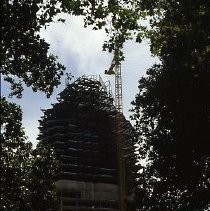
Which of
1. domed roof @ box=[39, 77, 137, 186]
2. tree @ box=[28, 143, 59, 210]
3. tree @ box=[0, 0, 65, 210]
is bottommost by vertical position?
tree @ box=[28, 143, 59, 210]

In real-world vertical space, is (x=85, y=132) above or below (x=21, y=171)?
above

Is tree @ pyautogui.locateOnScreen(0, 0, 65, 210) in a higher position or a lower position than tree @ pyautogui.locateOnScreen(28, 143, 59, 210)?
higher

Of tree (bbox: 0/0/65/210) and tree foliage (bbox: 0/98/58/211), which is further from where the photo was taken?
tree foliage (bbox: 0/98/58/211)

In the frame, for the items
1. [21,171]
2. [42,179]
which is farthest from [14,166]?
[42,179]

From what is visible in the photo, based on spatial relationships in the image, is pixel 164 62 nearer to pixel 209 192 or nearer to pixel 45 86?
pixel 209 192

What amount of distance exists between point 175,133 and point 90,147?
5085 centimetres

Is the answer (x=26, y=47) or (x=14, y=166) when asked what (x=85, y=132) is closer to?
(x=14, y=166)

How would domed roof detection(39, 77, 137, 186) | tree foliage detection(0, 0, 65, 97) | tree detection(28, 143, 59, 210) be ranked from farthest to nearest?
domed roof detection(39, 77, 137, 186) → tree detection(28, 143, 59, 210) → tree foliage detection(0, 0, 65, 97)

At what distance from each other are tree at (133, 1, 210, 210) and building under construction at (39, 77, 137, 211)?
41151mm

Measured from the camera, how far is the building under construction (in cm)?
8750

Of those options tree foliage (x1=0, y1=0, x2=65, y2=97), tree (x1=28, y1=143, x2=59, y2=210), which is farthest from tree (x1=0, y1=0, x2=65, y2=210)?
tree (x1=28, y1=143, x2=59, y2=210)

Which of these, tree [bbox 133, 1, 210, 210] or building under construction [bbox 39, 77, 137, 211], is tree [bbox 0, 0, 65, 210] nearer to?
tree [bbox 133, 1, 210, 210]

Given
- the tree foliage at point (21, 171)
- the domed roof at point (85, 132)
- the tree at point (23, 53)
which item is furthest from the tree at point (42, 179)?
the domed roof at point (85, 132)

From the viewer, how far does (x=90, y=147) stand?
90312mm
